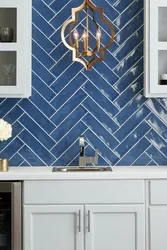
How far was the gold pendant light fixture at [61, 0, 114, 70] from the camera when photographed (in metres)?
3.61

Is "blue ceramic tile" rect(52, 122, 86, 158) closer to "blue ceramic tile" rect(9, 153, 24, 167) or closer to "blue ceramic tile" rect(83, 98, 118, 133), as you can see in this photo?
"blue ceramic tile" rect(83, 98, 118, 133)

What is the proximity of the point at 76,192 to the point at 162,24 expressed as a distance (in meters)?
1.31

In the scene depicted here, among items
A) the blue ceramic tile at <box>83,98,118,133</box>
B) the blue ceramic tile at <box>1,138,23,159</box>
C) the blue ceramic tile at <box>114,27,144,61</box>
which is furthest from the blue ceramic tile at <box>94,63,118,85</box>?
the blue ceramic tile at <box>1,138,23,159</box>

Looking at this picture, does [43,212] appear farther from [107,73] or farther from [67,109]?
[107,73]

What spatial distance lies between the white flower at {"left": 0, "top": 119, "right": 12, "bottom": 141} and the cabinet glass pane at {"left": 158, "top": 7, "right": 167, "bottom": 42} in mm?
1216

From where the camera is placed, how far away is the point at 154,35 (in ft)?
11.4

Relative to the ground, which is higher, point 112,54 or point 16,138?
point 112,54

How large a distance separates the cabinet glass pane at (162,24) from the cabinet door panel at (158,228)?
3.88 feet

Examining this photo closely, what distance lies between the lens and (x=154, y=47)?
3.49 meters

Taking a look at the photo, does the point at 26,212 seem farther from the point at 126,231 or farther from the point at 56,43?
the point at 56,43

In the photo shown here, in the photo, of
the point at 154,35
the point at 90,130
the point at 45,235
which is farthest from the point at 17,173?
the point at 154,35

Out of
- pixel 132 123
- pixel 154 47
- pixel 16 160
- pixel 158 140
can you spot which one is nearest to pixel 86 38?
pixel 154 47

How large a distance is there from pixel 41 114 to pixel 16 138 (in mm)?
254

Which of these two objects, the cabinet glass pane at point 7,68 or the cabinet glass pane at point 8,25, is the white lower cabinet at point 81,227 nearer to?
the cabinet glass pane at point 7,68
